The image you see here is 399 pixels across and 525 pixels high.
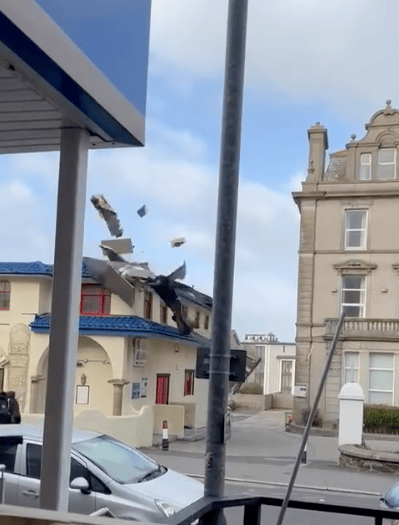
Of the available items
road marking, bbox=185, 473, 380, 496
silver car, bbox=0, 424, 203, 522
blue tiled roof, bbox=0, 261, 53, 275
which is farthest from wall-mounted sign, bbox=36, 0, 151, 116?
blue tiled roof, bbox=0, 261, 53, 275

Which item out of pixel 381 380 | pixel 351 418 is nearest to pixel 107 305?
pixel 351 418

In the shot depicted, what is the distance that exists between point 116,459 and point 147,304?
51.6 ft

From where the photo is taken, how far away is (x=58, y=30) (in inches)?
115

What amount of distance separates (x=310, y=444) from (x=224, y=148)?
21366 mm

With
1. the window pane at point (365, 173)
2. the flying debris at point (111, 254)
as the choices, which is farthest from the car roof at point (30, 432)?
the window pane at point (365, 173)

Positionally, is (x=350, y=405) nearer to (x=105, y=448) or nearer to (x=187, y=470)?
(x=187, y=470)

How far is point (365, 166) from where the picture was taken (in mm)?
33094

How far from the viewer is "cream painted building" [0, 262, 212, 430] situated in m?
22.9

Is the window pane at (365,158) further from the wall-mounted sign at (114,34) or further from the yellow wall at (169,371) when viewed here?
the wall-mounted sign at (114,34)

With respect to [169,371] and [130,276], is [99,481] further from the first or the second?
[169,371]

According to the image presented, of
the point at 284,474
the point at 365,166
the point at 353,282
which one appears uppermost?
the point at 365,166

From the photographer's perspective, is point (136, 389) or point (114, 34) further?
point (136, 389)

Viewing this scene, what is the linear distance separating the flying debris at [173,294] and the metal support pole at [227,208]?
1860 centimetres

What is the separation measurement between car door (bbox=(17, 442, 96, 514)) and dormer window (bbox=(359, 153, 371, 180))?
2653cm
